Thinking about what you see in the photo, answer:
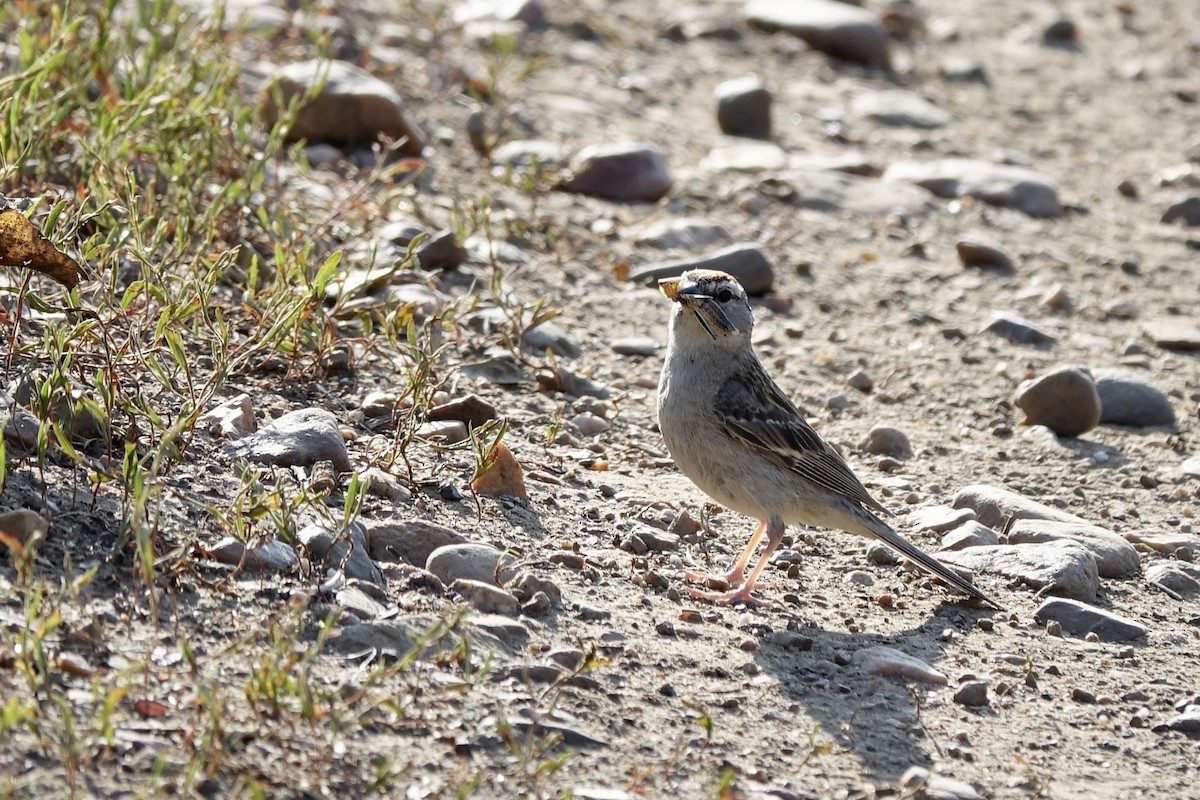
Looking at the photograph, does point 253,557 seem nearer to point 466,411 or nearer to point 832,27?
point 466,411

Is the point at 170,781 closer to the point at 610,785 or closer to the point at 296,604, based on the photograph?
the point at 296,604

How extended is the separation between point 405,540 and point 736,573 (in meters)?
1.41

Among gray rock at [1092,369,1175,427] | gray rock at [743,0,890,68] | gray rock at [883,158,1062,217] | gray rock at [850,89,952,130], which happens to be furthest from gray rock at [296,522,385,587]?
gray rock at [743,0,890,68]

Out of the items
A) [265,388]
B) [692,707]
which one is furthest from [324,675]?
[265,388]

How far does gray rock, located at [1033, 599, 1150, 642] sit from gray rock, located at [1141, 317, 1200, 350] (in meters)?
Answer: 3.73

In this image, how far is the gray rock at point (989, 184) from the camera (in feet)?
37.5

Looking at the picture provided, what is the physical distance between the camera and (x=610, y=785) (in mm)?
4410

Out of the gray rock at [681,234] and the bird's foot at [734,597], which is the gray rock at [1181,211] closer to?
the gray rock at [681,234]

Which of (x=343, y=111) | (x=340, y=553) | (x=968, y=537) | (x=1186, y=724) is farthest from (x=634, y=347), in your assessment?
(x=1186, y=724)

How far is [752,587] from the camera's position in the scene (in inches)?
240

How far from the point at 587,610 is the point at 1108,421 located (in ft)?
13.2

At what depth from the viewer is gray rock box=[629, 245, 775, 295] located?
9078mm

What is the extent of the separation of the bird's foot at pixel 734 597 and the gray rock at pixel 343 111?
14.9 ft

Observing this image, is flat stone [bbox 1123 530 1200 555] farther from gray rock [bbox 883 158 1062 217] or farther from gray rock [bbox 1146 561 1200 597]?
gray rock [bbox 883 158 1062 217]
